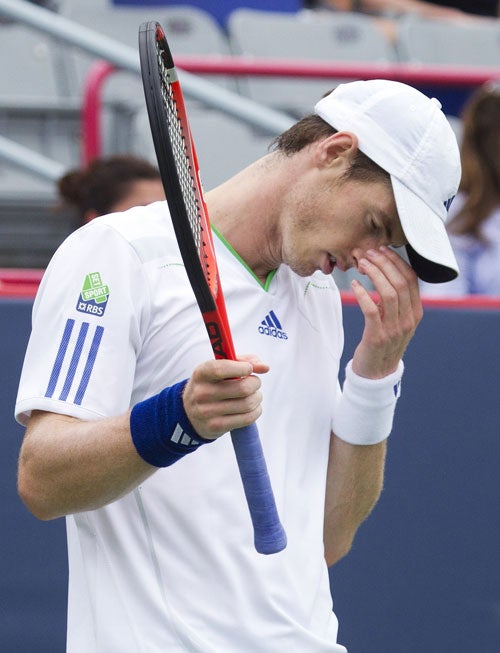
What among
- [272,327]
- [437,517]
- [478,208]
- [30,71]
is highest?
[30,71]

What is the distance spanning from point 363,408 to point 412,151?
456mm

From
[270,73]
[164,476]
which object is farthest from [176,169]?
[270,73]

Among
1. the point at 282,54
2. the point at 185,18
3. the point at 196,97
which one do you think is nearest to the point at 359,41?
the point at 282,54

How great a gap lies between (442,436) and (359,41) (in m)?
3.18

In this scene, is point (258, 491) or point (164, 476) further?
point (164, 476)

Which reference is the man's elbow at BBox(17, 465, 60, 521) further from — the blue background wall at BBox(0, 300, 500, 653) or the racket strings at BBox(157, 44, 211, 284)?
the blue background wall at BBox(0, 300, 500, 653)

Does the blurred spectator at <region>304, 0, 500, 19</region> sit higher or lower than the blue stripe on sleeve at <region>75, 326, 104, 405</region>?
higher

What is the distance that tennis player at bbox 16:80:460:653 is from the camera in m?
1.80

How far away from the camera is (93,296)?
1824 mm

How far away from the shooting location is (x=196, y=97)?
3.97m

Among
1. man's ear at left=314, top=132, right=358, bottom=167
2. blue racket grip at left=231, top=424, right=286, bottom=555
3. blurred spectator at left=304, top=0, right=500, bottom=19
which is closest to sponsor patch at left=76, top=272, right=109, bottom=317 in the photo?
blue racket grip at left=231, top=424, right=286, bottom=555

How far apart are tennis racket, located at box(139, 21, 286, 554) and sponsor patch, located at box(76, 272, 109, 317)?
164 millimetres

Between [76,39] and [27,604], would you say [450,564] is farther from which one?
[76,39]

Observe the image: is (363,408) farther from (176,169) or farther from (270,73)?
(270,73)
